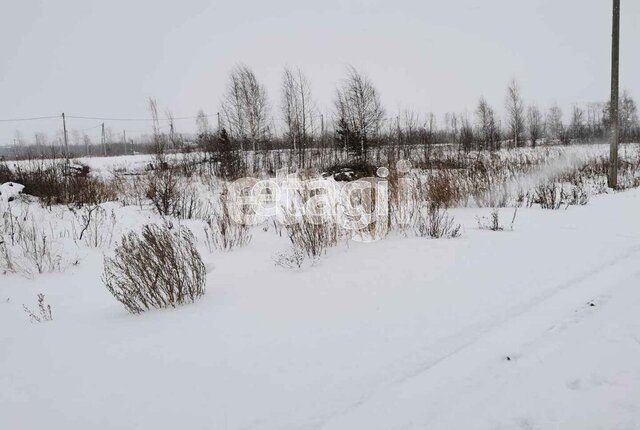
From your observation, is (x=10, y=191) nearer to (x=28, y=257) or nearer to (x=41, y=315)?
(x=28, y=257)

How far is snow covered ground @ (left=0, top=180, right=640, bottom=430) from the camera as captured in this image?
196cm

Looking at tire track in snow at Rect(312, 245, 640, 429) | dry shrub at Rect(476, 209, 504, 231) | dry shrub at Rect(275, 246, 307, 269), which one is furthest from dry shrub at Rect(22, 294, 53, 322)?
dry shrub at Rect(476, 209, 504, 231)

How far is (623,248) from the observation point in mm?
4453

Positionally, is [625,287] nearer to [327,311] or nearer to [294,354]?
[327,311]

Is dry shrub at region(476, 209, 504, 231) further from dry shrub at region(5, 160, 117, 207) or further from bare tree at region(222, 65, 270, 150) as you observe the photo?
bare tree at region(222, 65, 270, 150)

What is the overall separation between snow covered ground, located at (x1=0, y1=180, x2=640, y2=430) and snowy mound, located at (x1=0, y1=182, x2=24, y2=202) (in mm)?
5693

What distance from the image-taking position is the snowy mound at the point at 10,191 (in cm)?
873

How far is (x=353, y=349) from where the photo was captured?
2561 mm

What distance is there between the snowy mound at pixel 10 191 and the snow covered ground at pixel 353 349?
569 centimetres

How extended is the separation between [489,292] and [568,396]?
4.86 ft

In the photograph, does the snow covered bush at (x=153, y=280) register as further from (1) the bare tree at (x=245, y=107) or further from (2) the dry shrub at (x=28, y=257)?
(1) the bare tree at (x=245, y=107)

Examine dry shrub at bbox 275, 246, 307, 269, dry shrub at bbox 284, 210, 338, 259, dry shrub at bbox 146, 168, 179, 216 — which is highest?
dry shrub at bbox 146, 168, 179, 216

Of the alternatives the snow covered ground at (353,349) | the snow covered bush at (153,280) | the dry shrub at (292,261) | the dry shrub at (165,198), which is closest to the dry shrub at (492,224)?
the snow covered ground at (353,349)

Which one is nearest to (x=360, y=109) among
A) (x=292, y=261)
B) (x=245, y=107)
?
(x=245, y=107)
